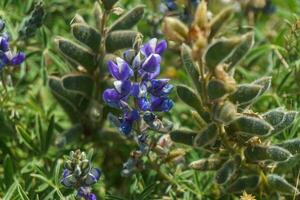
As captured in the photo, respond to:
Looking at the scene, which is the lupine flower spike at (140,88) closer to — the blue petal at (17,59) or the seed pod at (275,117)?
the seed pod at (275,117)

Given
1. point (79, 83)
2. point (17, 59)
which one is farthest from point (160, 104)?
point (17, 59)

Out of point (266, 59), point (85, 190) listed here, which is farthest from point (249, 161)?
point (266, 59)

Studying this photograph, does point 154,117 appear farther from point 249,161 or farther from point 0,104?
point 0,104

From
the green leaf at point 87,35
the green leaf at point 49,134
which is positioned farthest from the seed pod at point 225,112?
the green leaf at point 49,134

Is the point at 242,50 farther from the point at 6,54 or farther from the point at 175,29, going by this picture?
the point at 6,54

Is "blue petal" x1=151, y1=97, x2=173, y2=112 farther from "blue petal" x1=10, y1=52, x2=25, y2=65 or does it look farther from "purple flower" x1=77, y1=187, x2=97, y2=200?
"blue petal" x1=10, y1=52, x2=25, y2=65
